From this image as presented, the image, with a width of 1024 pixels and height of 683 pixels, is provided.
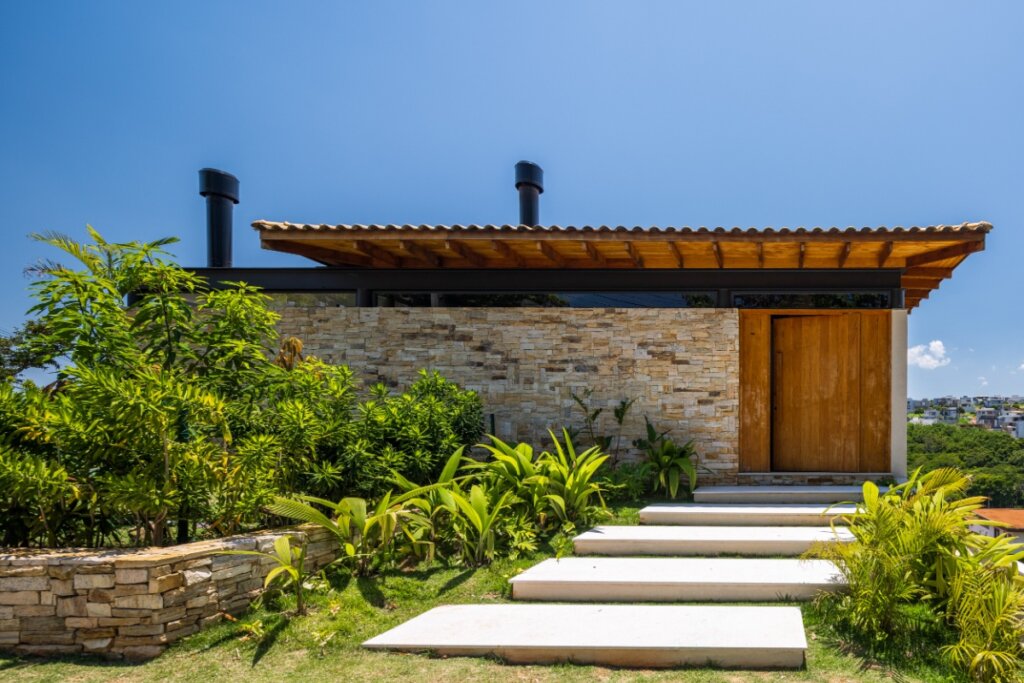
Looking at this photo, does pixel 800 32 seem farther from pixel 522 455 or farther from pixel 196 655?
pixel 196 655

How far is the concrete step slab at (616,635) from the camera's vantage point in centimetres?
312

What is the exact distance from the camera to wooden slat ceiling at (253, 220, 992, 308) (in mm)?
6305

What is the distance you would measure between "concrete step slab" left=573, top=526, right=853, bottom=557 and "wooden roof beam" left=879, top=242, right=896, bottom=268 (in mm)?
3537

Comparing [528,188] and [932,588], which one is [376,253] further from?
[932,588]

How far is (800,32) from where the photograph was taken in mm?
8312

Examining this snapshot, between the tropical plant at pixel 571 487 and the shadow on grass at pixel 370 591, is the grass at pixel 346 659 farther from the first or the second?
the tropical plant at pixel 571 487

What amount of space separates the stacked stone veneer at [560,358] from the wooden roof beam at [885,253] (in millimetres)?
1879

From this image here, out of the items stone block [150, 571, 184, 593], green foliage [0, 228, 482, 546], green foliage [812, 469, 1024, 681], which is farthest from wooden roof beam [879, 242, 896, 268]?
stone block [150, 571, 184, 593]

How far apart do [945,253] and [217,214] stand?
10.9 m

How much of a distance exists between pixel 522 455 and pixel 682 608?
2.36m

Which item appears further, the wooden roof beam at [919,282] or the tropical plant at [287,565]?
the wooden roof beam at [919,282]

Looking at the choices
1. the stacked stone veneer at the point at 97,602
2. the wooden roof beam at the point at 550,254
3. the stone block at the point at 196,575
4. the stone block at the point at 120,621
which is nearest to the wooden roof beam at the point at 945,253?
the wooden roof beam at the point at 550,254

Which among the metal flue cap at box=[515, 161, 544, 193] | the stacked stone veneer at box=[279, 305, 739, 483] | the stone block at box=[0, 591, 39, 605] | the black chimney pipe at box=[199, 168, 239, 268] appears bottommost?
the stone block at box=[0, 591, 39, 605]

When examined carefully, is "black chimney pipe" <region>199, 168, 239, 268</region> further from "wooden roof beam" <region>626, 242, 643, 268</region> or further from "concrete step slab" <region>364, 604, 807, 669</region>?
"concrete step slab" <region>364, 604, 807, 669</region>
